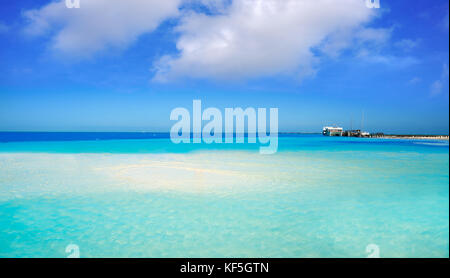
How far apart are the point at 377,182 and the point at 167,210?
23.9 feet

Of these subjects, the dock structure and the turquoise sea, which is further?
the dock structure

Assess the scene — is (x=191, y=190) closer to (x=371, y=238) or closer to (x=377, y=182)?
(x=371, y=238)

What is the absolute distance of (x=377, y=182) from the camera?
28.9 ft

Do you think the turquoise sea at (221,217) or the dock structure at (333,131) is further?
the dock structure at (333,131)

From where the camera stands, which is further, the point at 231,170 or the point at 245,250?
the point at 231,170

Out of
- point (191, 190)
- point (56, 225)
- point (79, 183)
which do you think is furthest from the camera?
point (79, 183)

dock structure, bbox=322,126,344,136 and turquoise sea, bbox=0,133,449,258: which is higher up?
dock structure, bbox=322,126,344,136

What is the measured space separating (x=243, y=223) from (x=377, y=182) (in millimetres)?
6248

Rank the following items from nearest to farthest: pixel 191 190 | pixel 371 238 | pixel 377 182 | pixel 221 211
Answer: pixel 371 238 → pixel 221 211 → pixel 191 190 → pixel 377 182

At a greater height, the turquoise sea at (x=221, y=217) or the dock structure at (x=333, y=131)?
the dock structure at (x=333, y=131)

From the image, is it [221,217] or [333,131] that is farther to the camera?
[333,131]

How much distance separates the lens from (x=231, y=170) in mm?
10977
